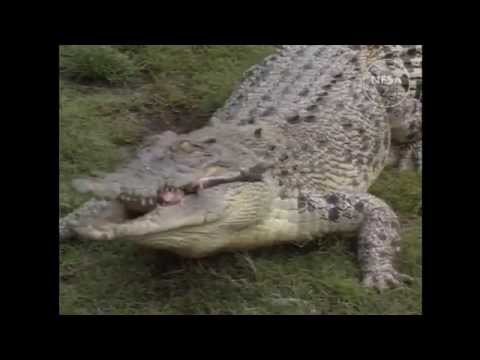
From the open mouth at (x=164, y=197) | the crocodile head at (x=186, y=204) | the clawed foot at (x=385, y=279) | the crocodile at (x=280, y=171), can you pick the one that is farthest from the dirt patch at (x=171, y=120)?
the clawed foot at (x=385, y=279)

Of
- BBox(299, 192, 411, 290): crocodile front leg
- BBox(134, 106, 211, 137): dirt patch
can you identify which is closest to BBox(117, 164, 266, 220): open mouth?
BBox(299, 192, 411, 290): crocodile front leg

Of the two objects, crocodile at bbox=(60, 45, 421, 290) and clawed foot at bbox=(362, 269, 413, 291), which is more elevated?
crocodile at bbox=(60, 45, 421, 290)

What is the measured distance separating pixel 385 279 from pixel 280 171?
0.86 m

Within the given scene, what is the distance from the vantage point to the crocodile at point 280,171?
11.8 feet

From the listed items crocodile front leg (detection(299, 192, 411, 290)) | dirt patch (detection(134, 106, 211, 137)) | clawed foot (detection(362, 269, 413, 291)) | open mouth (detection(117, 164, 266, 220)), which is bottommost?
clawed foot (detection(362, 269, 413, 291))

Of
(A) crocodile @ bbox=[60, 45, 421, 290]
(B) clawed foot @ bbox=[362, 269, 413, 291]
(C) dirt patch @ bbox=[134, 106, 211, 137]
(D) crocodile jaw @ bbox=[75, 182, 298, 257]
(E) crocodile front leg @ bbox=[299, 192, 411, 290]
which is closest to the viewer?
(D) crocodile jaw @ bbox=[75, 182, 298, 257]

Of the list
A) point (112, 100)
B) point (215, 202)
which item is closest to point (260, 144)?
point (215, 202)

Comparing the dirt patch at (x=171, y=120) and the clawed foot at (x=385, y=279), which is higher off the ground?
the dirt patch at (x=171, y=120)

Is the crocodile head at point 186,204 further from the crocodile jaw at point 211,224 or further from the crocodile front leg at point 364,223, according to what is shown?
the crocodile front leg at point 364,223

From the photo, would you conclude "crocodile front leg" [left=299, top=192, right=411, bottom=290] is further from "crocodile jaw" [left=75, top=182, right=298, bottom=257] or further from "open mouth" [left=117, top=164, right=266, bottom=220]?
"open mouth" [left=117, top=164, right=266, bottom=220]

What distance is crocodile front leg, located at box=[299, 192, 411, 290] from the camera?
14.1 feet

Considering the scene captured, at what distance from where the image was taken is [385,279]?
420 centimetres

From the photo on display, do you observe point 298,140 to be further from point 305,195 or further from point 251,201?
point 251,201

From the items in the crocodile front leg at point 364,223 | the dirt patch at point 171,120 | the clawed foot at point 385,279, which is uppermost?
the dirt patch at point 171,120
